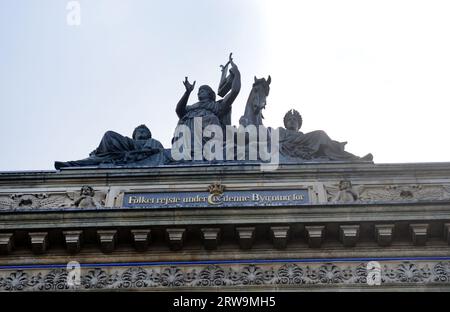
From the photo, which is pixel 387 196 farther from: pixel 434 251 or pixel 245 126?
pixel 245 126

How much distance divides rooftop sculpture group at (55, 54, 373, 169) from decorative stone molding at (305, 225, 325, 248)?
2.95 metres

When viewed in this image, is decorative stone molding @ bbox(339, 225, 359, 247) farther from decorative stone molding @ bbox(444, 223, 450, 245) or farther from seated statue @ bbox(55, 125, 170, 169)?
seated statue @ bbox(55, 125, 170, 169)

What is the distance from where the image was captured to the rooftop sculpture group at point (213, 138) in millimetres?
16609

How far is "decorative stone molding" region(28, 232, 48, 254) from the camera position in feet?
45.0

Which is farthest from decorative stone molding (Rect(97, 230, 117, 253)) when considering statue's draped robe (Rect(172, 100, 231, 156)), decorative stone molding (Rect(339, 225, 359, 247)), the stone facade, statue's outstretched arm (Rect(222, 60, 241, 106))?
statue's outstretched arm (Rect(222, 60, 241, 106))

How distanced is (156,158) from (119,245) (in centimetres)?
322

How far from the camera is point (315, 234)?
44.6 ft

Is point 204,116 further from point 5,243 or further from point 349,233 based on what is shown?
point 5,243

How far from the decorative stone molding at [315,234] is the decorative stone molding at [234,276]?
40 cm
